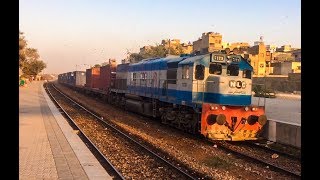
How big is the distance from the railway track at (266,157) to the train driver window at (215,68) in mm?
2971

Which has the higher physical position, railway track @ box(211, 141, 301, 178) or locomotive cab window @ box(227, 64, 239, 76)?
locomotive cab window @ box(227, 64, 239, 76)

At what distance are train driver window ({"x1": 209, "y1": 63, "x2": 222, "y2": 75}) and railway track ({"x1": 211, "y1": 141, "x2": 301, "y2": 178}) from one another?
117 inches

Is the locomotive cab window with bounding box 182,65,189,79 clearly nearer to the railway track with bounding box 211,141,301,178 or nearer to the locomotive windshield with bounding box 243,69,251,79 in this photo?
the locomotive windshield with bounding box 243,69,251,79

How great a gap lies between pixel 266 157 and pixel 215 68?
4598 millimetres

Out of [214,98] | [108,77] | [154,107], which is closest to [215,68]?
[214,98]

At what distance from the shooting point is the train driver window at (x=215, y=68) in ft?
51.9

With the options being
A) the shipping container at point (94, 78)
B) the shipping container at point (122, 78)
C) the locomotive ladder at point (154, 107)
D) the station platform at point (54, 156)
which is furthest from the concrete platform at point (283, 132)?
the shipping container at point (94, 78)

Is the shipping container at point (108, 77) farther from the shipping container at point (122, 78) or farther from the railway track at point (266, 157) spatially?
the railway track at point (266, 157)

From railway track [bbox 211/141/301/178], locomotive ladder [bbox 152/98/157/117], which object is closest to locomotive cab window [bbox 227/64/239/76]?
railway track [bbox 211/141/301/178]

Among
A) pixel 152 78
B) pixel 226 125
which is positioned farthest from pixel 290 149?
pixel 152 78

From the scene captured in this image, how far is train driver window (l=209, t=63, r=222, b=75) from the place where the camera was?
51.9 feet

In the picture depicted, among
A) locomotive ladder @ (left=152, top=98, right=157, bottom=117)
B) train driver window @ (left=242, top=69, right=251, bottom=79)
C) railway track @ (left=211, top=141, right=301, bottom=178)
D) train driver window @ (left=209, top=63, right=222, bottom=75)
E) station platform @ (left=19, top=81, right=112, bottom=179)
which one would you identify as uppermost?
train driver window @ (left=209, top=63, right=222, bottom=75)
